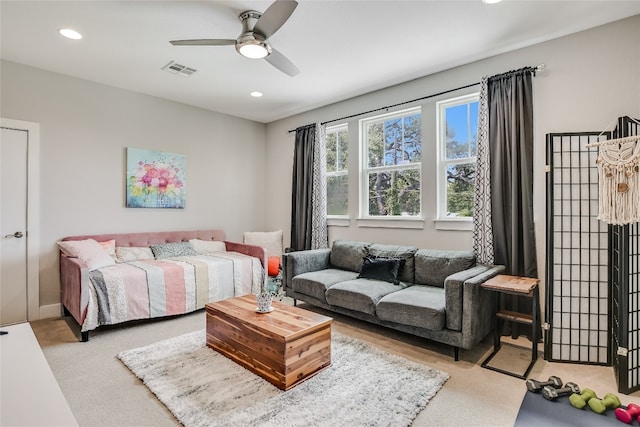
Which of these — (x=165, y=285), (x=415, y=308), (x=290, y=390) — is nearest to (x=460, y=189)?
(x=415, y=308)

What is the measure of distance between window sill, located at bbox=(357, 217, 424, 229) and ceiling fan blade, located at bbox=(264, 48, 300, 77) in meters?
2.09

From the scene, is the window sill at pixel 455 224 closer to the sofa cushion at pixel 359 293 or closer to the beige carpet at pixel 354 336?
the sofa cushion at pixel 359 293

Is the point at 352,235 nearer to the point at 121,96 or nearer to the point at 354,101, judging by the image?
the point at 354,101

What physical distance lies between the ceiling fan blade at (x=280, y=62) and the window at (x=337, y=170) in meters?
1.83

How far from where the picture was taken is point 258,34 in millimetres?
2473

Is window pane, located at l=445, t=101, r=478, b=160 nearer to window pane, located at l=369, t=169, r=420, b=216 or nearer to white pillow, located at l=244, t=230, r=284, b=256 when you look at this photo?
window pane, located at l=369, t=169, r=420, b=216

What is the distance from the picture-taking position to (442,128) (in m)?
3.71

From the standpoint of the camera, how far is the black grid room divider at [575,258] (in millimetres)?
2533

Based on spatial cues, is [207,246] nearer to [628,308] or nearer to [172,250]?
[172,250]

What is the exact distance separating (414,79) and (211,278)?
133 inches

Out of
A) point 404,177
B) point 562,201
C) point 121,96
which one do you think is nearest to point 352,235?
point 404,177

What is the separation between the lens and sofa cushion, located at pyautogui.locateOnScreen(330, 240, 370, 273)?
3.94 m

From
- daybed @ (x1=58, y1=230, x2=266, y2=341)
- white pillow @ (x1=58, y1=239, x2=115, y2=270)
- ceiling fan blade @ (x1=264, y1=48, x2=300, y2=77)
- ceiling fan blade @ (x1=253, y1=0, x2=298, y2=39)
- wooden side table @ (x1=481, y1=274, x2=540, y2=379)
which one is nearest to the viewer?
ceiling fan blade @ (x1=253, y1=0, x2=298, y2=39)

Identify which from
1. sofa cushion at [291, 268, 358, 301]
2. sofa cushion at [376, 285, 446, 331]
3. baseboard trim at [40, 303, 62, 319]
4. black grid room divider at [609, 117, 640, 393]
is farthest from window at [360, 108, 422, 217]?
baseboard trim at [40, 303, 62, 319]
